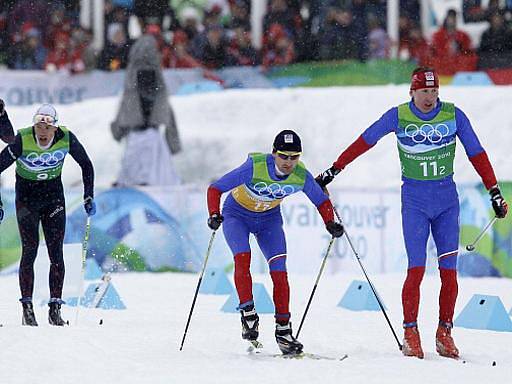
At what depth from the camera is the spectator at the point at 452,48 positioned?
17.9 meters

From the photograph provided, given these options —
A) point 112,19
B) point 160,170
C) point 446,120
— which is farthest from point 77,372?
point 112,19

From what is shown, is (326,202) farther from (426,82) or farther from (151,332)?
(151,332)

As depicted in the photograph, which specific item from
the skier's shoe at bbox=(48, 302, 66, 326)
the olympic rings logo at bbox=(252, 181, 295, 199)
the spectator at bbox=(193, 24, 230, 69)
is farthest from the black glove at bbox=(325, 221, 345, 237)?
the spectator at bbox=(193, 24, 230, 69)

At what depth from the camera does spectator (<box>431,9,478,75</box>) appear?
17.9m

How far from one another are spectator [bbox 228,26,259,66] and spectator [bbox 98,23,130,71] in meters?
1.65

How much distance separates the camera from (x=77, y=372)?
7.48m

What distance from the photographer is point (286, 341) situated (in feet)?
28.0

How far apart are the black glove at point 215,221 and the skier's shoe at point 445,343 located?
5.62ft

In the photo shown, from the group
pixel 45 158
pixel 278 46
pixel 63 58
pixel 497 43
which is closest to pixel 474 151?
pixel 45 158

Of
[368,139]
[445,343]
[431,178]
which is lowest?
[445,343]

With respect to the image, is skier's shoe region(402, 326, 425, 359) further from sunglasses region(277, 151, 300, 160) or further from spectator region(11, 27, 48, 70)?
spectator region(11, 27, 48, 70)

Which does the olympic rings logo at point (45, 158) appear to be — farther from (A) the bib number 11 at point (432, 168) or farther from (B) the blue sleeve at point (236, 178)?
(A) the bib number 11 at point (432, 168)

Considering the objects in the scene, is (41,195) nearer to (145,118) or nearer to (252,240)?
(252,240)

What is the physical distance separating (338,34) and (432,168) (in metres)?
9.83
